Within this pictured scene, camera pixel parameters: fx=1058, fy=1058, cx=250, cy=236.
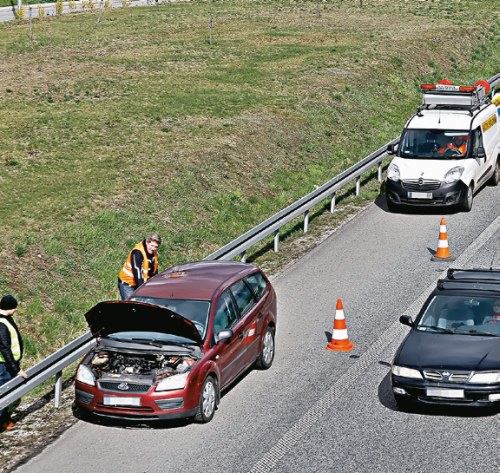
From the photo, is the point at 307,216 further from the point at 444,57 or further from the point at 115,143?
the point at 444,57

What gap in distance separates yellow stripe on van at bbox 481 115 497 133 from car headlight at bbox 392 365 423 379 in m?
13.3

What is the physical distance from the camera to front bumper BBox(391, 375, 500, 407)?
12.5 m

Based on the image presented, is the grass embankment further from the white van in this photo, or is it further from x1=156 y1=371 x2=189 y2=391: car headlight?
x1=156 y1=371 x2=189 y2=391: car headlight

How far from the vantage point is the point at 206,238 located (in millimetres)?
22750

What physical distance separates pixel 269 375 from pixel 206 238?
8.17m

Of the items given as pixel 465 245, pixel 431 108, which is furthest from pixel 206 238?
pixel 431 108

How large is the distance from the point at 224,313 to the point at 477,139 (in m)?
12.5

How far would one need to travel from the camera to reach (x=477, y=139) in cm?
2470

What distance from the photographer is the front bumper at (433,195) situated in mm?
23344

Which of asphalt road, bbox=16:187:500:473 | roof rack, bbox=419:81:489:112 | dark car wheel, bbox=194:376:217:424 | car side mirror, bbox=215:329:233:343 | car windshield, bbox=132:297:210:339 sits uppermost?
roof rack, bbox=419:81:489:112

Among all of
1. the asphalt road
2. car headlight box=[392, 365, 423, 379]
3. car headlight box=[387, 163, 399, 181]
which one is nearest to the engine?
the asphalt road

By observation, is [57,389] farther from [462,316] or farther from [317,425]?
[462,316]

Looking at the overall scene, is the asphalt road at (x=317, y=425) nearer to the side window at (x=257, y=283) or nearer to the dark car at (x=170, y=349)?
the dark car at (x=170, y=349)

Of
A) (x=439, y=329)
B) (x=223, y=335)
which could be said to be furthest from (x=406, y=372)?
(x=223, y=335)
